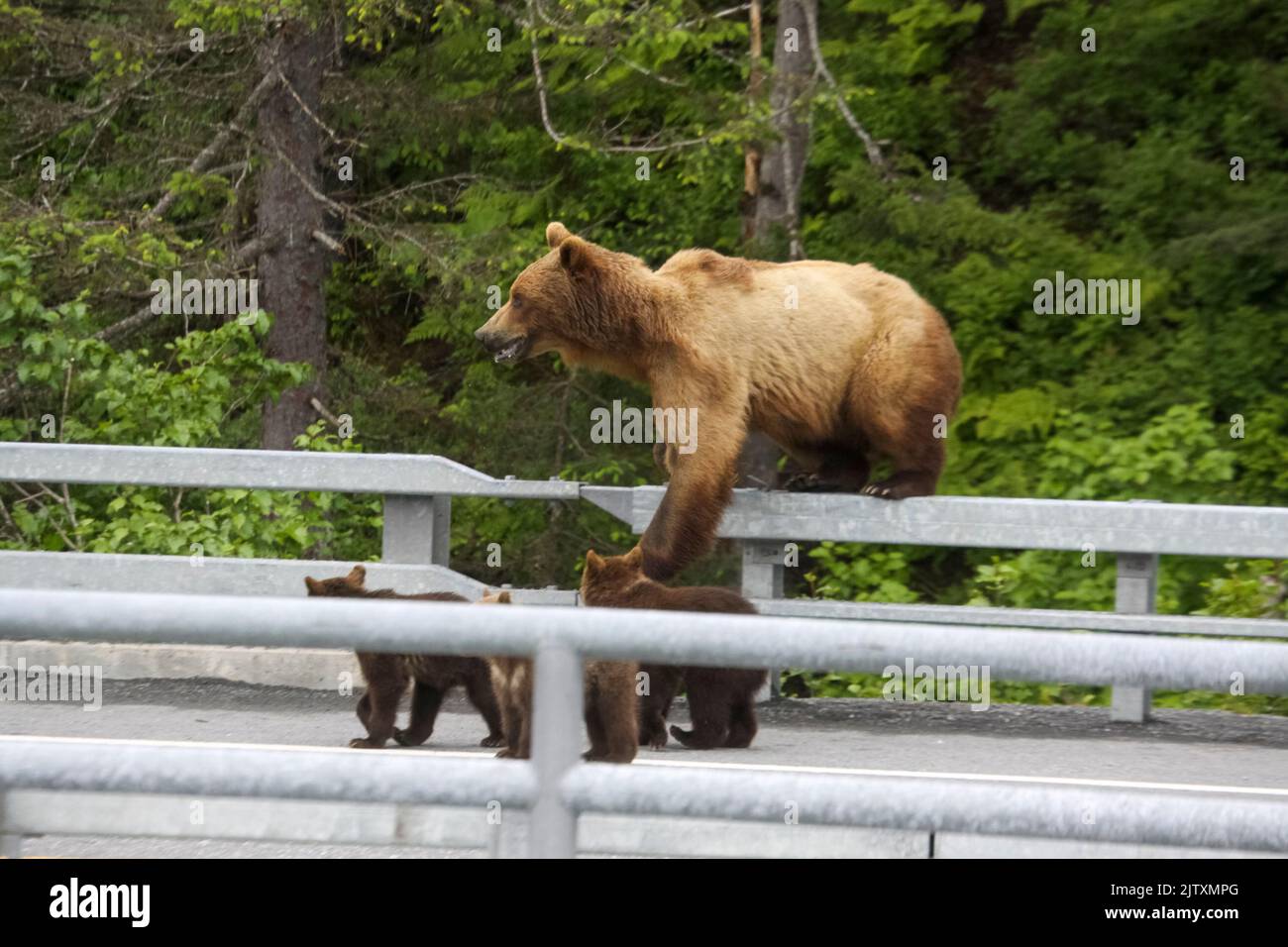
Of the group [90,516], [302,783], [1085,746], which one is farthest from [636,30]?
[302,783]

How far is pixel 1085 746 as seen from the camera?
7.28 meters

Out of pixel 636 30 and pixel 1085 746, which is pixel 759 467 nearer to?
pixel 636 30

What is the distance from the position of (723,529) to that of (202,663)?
2.64 m

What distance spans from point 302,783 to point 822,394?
5.86 metres

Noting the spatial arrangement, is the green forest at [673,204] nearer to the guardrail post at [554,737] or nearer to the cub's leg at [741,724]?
the cub's leg at [741,724]

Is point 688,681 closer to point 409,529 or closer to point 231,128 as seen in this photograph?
point 409,529

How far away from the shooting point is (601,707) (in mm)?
6211

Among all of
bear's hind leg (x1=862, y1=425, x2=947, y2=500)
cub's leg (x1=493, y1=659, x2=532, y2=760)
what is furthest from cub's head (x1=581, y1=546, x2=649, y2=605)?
bear's hind leg (x1=862, y1=425, x2=947, y2=500)

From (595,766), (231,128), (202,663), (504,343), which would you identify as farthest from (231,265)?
(595,766)

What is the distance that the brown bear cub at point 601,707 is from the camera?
615 centimetres

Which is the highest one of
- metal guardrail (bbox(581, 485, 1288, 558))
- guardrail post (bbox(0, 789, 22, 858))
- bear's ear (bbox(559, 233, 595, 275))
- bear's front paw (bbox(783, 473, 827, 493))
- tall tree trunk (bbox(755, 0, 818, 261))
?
tall tree trunk (bbox(755, 0, 818, 261))

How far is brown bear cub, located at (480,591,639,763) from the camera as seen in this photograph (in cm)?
615

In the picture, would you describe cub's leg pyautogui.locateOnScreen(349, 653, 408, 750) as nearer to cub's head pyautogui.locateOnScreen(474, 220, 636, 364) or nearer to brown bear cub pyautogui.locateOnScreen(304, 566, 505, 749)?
brown bear cub pyautogui.locateOnScreen(304, 566, 505, 749)

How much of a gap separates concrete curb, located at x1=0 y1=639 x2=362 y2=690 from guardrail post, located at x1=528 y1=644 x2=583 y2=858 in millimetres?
4964
